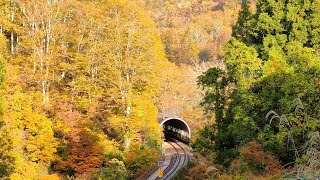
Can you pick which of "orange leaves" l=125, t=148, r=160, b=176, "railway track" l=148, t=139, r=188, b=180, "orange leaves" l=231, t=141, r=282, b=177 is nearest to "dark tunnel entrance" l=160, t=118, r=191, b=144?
"railway track" l=148, t=139, r=188, b=180

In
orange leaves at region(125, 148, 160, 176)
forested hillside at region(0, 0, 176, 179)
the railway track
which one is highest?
forested hillside at region(0, 0, 176, 179)

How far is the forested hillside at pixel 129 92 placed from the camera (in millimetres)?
19016

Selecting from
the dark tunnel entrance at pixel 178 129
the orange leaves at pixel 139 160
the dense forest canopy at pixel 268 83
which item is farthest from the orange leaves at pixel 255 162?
the dark tunnel entrance at pixel 178 129

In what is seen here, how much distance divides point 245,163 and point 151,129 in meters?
16.6

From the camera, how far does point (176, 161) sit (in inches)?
1382

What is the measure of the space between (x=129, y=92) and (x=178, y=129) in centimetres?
2112

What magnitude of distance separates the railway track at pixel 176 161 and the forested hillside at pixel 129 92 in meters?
1.73

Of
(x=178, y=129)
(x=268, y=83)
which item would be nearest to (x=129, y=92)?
(x=268, y=83)

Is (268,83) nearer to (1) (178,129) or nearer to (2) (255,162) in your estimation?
(2) (255,162)

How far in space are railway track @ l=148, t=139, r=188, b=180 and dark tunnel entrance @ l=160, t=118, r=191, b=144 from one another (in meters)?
2.24

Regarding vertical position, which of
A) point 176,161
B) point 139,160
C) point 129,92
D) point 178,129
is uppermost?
point 129,92

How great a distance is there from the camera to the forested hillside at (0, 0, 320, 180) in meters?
19.0

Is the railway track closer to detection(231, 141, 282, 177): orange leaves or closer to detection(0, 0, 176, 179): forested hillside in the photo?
detection(0, 0, 176, 179): forested hillside

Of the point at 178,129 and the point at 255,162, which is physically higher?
the point at 255,162
